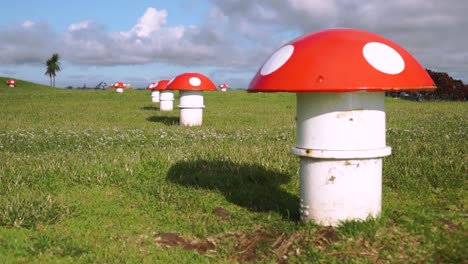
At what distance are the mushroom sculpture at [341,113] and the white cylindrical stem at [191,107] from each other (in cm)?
1031

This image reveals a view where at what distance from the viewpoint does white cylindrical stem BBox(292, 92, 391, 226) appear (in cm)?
Answer: 431

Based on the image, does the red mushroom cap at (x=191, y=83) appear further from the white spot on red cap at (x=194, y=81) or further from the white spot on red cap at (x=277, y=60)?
the white spot on red cap at (x=277, y=60)

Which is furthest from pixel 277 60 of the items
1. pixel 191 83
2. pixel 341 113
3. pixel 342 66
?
pixel 191 83

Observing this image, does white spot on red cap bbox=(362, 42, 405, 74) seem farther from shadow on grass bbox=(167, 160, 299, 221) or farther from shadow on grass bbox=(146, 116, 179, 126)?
shadow on grass bbox=(146, 116, 179, 126)

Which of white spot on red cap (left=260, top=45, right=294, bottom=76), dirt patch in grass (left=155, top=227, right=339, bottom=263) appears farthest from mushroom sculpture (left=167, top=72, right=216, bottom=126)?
dirt patch in grass (left=155, top=227, right=339, bottom=263)

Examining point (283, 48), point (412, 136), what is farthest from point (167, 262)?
point (412, 136)

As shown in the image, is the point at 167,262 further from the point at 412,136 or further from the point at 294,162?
→ the point at 412,136

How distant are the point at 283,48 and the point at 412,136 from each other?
6524 mm

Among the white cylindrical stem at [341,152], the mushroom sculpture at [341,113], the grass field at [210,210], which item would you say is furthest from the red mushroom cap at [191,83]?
the white cylindrical stem at [341,152]

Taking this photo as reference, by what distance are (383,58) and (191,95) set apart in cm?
1084

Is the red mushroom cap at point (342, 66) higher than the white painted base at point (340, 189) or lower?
higher

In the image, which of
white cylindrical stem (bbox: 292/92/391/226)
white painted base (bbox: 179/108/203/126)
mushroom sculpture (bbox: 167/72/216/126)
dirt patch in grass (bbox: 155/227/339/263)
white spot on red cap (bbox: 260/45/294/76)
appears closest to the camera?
dirt patch in grass (bbox: 155/227/339/263)

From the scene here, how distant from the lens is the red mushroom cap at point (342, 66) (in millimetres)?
4094

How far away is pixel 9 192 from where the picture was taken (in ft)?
19.5
